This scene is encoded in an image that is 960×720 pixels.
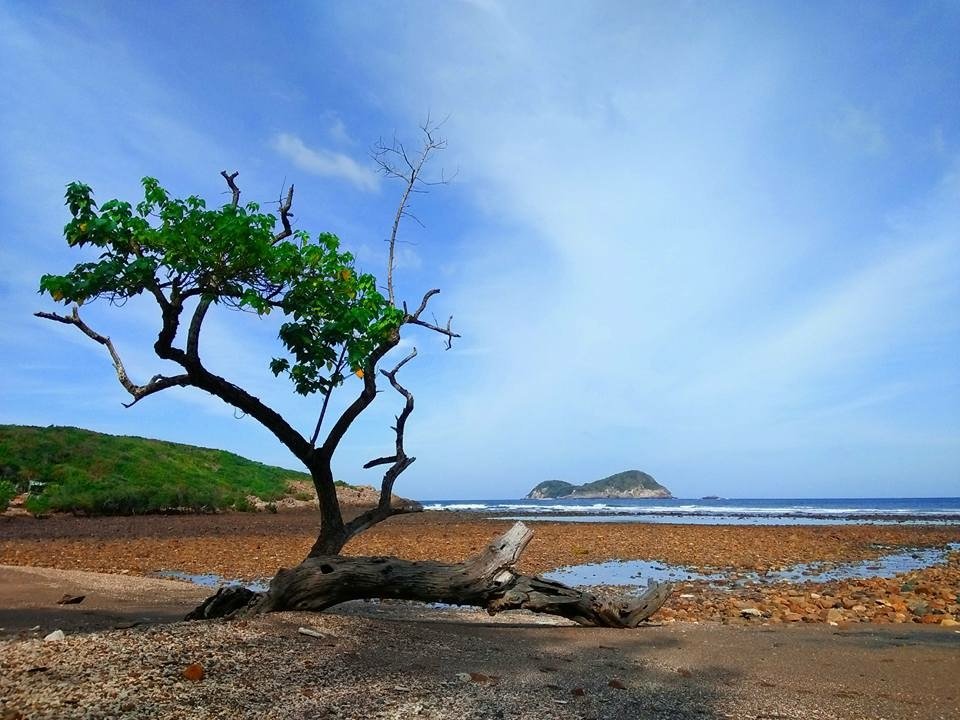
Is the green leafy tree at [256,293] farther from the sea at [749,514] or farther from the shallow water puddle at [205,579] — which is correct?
the sea at [749,514]

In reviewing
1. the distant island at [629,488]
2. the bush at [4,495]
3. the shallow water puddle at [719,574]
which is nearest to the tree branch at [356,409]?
the shallow water puddle at [719,574]

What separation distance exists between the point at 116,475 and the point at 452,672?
1741 inches

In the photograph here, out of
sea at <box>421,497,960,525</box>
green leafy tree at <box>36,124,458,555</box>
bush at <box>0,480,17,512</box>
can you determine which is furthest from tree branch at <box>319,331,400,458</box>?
sea at <box>421,497,960,525</box>

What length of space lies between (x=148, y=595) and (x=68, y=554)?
10.1m

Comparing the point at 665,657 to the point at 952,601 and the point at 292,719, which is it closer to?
the point at 292,719

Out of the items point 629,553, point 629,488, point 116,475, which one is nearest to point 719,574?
point 629,553

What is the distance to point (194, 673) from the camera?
15.3 ft

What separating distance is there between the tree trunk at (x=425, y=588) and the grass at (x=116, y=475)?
3066 centimetres

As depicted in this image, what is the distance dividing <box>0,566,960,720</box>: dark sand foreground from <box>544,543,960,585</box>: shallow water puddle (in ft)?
26.4

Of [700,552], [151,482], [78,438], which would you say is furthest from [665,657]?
[78,438]

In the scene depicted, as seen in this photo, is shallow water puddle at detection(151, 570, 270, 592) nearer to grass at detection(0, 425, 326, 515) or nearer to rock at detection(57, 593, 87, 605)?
rock at detection(57, 593, 87, 605)

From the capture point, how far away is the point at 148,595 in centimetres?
1055

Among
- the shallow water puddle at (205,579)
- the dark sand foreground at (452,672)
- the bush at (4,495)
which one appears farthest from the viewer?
the bush at (4,495)

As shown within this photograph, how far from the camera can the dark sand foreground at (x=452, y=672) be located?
4375mm
